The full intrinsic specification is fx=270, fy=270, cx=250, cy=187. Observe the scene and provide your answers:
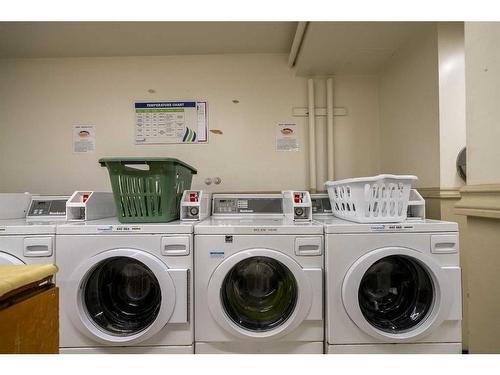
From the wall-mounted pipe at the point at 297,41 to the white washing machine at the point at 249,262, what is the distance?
1.43m

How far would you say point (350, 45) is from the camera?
2111mm

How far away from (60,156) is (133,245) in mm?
1739

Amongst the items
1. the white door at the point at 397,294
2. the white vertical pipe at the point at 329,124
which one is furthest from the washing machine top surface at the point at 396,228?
the white vertical pipe at the point at 329,124

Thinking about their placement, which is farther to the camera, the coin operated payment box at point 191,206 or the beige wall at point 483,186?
the coin operated payment box at point 191,206

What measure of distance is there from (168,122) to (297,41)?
1.33 meters

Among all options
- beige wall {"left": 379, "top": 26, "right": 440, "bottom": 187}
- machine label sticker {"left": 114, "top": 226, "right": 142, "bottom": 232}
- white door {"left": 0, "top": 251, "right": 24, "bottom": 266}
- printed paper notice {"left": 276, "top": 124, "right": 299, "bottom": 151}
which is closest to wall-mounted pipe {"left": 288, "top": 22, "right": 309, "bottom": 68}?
printed paper notice {"left": 276, "top": 124, "right": 299, "bottom": 151}

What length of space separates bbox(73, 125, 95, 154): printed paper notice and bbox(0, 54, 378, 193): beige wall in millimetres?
57

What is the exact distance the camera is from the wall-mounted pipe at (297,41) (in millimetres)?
1936

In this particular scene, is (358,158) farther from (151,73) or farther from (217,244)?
(151,73)

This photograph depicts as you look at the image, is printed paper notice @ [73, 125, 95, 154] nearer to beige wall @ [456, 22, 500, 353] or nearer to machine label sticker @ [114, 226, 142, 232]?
machine label sticker @ [114, 226, 142, 232]

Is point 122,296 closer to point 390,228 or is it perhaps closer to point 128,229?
point 128,229

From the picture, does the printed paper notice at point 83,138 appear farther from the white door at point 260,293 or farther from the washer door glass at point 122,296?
the white door at point 260,293

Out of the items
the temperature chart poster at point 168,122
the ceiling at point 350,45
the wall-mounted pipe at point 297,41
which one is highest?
the wall-mounted pipe at point 297,41

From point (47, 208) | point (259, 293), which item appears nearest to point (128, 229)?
point (259, 293)
